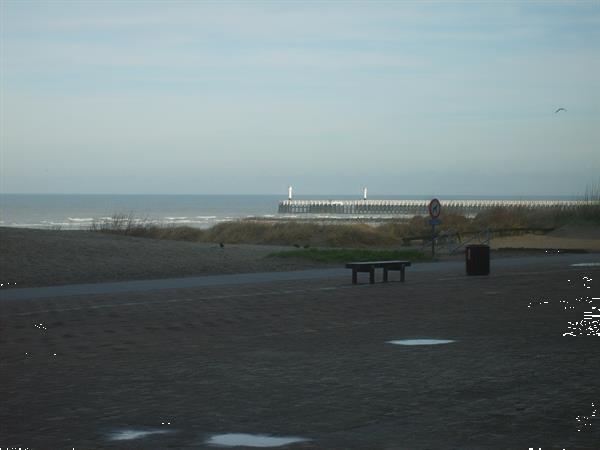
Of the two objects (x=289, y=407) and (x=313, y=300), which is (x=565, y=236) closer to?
(x=313, y=300)

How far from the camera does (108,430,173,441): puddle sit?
8.65 meters

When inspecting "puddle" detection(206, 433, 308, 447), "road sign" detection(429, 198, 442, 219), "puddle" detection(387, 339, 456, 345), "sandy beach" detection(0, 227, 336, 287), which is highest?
"road sign" detection(429, 198, 442, 219)

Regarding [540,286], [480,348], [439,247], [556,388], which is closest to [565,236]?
[439,247]

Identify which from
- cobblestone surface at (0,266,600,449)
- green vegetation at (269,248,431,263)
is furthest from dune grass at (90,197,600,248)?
cobblestone surface at (0,266,600,449)

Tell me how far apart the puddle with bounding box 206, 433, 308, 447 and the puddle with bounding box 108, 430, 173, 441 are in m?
0.54

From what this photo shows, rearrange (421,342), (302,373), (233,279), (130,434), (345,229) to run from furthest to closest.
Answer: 1. (345,229)
2. (233,279)
3. (421,342)
4. (302,373)
5. (130,434)

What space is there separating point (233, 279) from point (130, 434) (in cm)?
1764

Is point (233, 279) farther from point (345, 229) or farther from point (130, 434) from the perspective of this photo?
point (345, 229)

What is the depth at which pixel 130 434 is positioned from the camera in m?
8.79

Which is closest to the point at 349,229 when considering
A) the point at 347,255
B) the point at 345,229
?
the point at 345,229

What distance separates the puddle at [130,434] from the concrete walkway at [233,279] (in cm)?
1369

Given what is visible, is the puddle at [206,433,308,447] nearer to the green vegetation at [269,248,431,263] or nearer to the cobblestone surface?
the cobblestone surface

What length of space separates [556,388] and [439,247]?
31.4m

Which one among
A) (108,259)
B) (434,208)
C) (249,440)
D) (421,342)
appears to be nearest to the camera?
(249,440)
